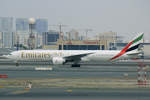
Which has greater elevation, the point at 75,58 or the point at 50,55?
the point at 50,55

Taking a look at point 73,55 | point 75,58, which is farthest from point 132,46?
point 73,55

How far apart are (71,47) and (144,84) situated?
337 feet

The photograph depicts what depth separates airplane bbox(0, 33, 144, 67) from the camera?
56.6 metres

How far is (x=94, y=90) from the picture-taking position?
85.7 ft

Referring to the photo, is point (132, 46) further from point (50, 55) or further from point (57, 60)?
Answer: point (50, 55)

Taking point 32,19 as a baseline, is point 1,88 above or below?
below

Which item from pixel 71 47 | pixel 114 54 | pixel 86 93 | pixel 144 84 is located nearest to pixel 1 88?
pixel 86 93

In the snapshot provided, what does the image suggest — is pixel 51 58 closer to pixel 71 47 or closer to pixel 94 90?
pixel 94 90

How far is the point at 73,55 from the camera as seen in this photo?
188 ft

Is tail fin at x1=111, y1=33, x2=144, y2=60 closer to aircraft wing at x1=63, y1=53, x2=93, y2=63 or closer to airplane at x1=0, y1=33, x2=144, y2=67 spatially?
airplane at x1=0, y1=33, x2=144, y2=67

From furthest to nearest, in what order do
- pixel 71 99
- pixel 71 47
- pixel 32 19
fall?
1. pixel 71 47
2. pixel 32 19
3. pixel 71 99

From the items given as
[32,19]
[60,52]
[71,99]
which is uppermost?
[32,19]

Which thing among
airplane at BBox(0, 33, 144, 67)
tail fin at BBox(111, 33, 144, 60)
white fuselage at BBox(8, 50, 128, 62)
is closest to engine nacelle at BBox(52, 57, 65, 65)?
airplane at BBox(0, 33, 144, 67)

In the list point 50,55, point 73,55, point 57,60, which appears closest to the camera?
point 57,60
